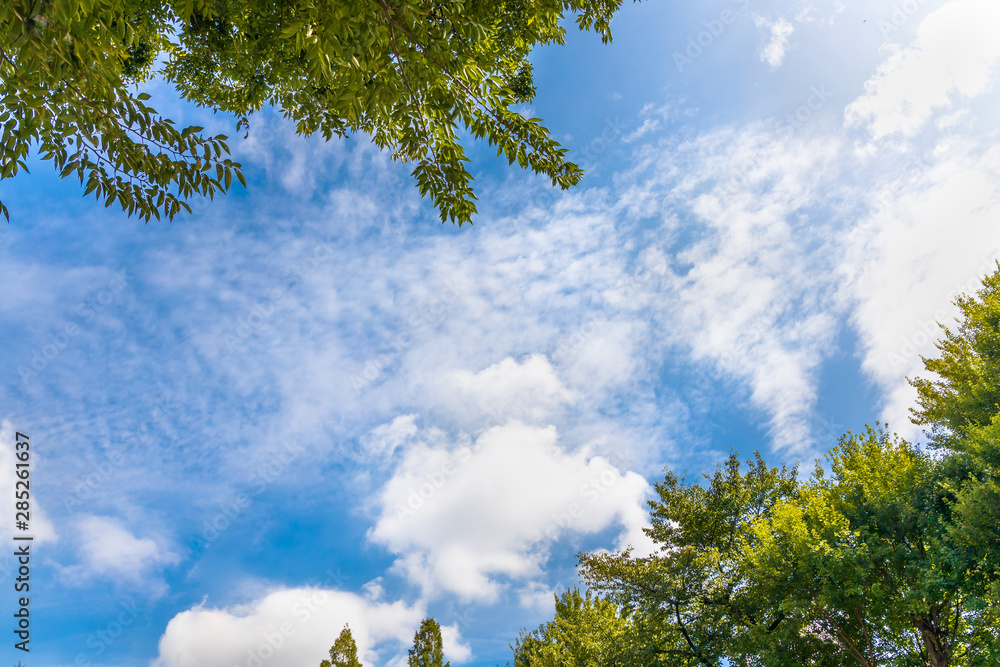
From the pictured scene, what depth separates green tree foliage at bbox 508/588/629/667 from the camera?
68.1 ft

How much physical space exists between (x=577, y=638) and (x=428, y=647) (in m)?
8.82

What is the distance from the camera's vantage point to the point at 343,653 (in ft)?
88.5

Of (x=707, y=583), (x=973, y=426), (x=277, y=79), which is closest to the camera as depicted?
(x=277, y=79)

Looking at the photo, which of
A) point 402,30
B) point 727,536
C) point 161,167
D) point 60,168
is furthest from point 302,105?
point 727,536

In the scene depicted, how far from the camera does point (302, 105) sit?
6.16 meters

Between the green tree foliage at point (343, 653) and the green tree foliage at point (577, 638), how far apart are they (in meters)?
11.6

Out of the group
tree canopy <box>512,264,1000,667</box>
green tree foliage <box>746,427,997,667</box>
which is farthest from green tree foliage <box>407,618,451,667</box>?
green tree foliage <box>746,427,997,667</box>

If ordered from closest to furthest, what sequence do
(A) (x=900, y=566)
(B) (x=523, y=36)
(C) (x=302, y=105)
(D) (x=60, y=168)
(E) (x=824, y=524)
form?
1. (D) (x=60, y=168)
2. (C) (x=302, y=105)
3. (B) (x=523, y=36)
4. (A) (x=900, y=566)
5. (E) (x=824, y=524)

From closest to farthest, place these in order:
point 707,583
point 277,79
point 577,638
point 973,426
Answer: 1. point 277,79
2. point 973,426
3. point 707,583
4. point 577,638

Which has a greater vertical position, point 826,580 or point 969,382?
point 969,382

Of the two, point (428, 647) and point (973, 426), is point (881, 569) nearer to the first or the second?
point (973, 426)

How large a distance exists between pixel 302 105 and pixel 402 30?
346 centimetres

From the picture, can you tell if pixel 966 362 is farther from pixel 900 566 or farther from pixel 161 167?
pixel 161 167

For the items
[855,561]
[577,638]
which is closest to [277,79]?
[855,561]
